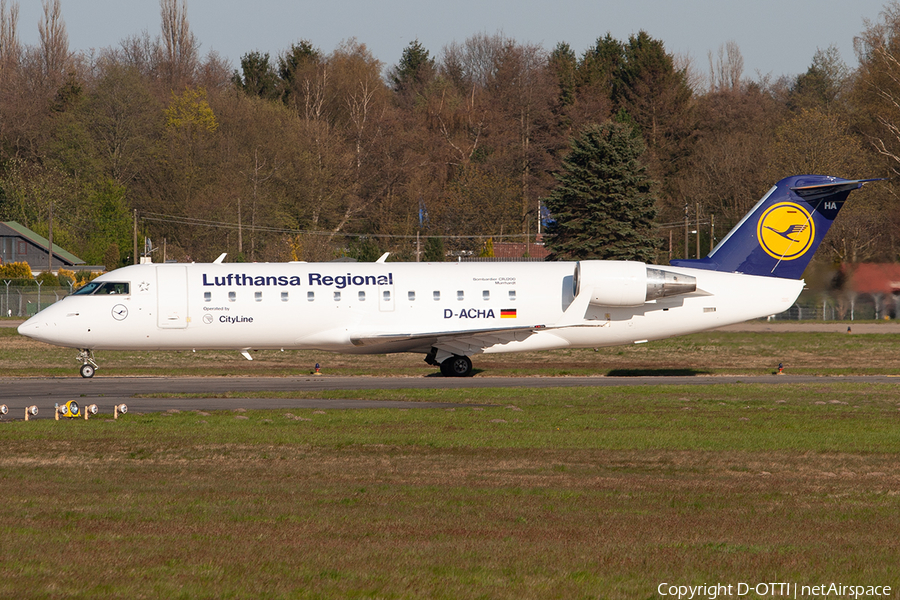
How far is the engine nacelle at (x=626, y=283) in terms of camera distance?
96.3ft

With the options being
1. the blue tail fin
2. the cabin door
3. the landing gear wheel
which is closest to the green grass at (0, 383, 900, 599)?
the cabin door

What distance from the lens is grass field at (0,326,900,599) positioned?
334 inches

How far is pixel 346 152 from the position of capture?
96.5 m

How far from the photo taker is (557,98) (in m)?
102

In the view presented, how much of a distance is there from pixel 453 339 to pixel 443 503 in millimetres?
18293

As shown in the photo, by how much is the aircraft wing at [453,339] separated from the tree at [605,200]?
32.4 metres

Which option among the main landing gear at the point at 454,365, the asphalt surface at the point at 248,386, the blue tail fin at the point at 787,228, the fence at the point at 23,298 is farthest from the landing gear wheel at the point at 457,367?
the fence at the point at 23,298

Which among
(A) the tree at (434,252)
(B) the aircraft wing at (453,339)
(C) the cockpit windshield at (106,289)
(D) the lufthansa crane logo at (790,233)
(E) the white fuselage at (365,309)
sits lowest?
(B) the aircraft wing at (453,339)

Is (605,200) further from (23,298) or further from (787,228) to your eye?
(23,298)

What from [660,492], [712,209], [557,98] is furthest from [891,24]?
[660,492]

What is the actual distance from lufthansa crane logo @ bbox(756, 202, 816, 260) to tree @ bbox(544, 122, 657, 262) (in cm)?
3010

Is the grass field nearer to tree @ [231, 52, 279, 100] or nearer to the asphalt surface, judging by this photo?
the asphalt surface

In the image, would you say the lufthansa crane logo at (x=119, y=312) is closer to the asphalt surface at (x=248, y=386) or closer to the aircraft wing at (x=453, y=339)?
the asphalt surface at (x=248, y=386)

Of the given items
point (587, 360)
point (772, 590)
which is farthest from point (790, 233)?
point (772, 590)
